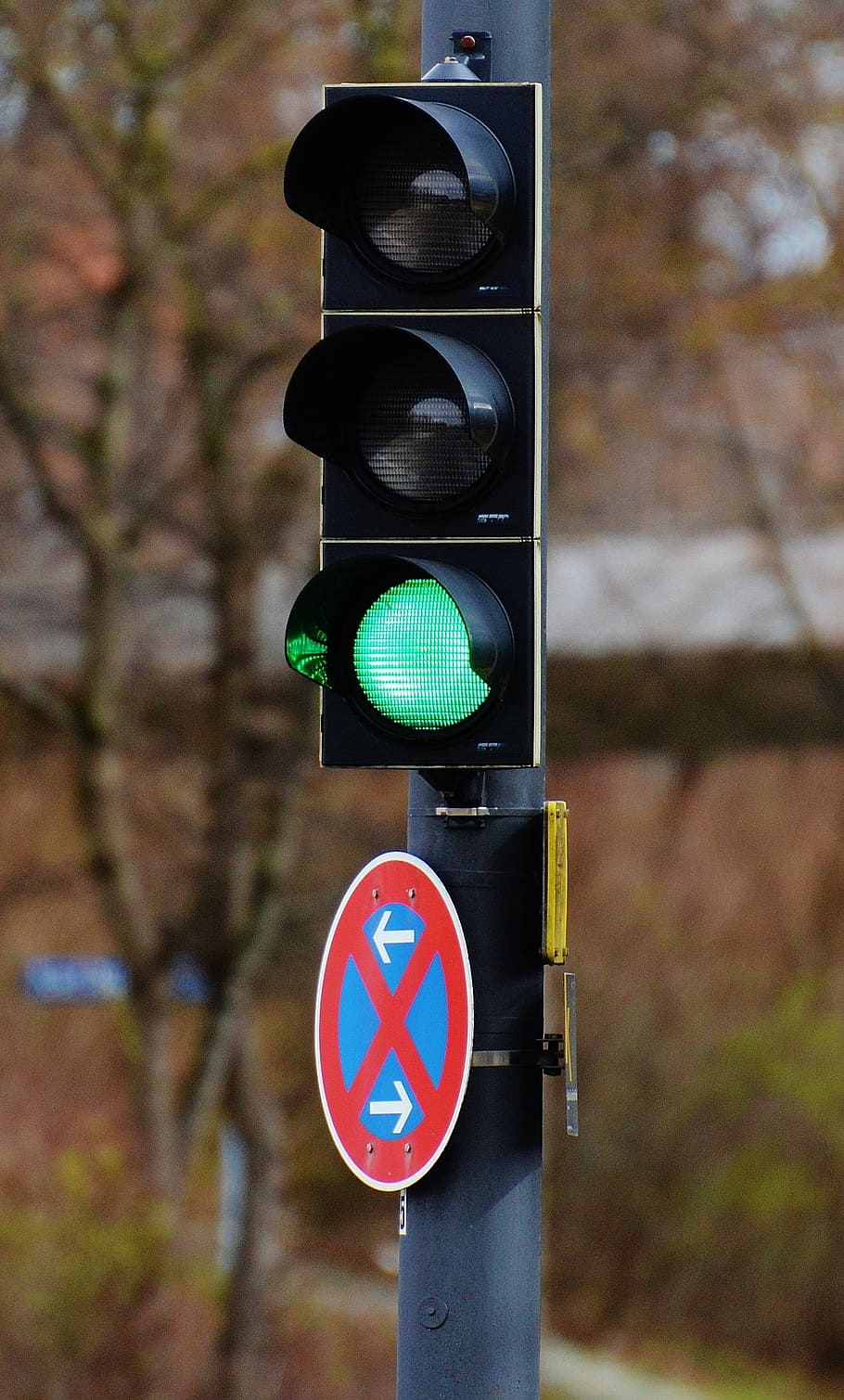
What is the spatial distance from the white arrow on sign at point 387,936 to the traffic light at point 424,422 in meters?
0.43

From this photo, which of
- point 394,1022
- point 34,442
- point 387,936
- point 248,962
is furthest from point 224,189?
point 394,1022

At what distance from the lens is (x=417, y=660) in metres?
3.21

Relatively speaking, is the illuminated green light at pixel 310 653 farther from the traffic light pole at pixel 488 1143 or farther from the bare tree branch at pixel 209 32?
the bare tree branch at pixel 209 32

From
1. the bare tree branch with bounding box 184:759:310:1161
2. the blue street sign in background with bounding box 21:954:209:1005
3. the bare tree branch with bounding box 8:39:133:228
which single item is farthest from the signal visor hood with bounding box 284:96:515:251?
the blue street sign in background with bounding box 21:954:209:1005

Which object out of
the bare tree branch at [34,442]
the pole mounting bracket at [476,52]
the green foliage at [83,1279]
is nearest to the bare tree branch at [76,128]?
the bare tree branch at [34,442]

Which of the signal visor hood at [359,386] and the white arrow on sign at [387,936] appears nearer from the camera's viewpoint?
the signal visor hood at [359,386]

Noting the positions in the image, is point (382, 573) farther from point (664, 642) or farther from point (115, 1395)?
point (664, 642)

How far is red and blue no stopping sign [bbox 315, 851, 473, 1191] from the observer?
3.37 m

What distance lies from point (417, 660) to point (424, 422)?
43cm

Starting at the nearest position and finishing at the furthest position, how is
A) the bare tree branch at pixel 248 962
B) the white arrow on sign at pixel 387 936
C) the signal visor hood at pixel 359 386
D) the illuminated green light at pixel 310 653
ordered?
the signal visor hood at pixel 359 386 < the illuminated green light at pixel 310 653 < the white arrow on sign at pixel 387 936 < the bare tree branch at pixel 248 962

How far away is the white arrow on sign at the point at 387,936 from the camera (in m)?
3.47

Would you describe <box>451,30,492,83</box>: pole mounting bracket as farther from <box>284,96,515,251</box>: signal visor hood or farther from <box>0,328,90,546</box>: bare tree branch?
<box>0,328,90,546</box>: bare tree branch

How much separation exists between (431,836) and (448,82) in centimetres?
138

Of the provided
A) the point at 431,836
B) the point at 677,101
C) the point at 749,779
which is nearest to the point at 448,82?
the point at 431,836
